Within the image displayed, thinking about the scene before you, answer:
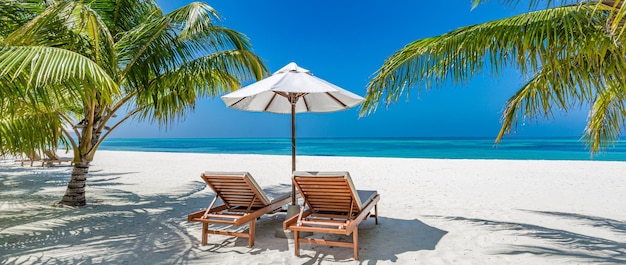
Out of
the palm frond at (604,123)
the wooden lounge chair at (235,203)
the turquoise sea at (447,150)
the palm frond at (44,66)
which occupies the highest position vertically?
the palm frond at (44,66)

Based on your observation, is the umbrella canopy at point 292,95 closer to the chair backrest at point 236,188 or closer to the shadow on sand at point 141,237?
the chair backrest at point 236,188

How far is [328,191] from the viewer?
344cm

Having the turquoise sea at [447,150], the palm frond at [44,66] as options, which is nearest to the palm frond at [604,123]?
the palm frond at [44,66]

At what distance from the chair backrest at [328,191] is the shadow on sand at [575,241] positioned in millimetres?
1509

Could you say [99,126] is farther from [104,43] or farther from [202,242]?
[202,242]

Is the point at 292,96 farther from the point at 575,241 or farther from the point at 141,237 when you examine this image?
the point at 575,241

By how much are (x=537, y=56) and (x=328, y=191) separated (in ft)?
8.46

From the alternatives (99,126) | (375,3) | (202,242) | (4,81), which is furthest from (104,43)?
(375,3)

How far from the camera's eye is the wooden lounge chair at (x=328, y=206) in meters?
3.19

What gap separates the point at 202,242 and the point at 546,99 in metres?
4.45

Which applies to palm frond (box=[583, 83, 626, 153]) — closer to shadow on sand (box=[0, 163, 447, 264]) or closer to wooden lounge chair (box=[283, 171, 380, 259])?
shadow on sand (box=[0, 163, 447, 264])

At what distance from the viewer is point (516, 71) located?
355 centimetres

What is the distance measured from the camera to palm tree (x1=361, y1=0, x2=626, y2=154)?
2912 mm

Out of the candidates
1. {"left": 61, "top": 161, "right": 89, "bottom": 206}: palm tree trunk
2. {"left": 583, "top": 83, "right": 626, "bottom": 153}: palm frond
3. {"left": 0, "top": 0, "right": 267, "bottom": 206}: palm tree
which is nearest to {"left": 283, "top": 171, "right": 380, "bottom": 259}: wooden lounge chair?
{"left": 0, "top": 0, "right": 267, "bottom": 206}: palm tree
